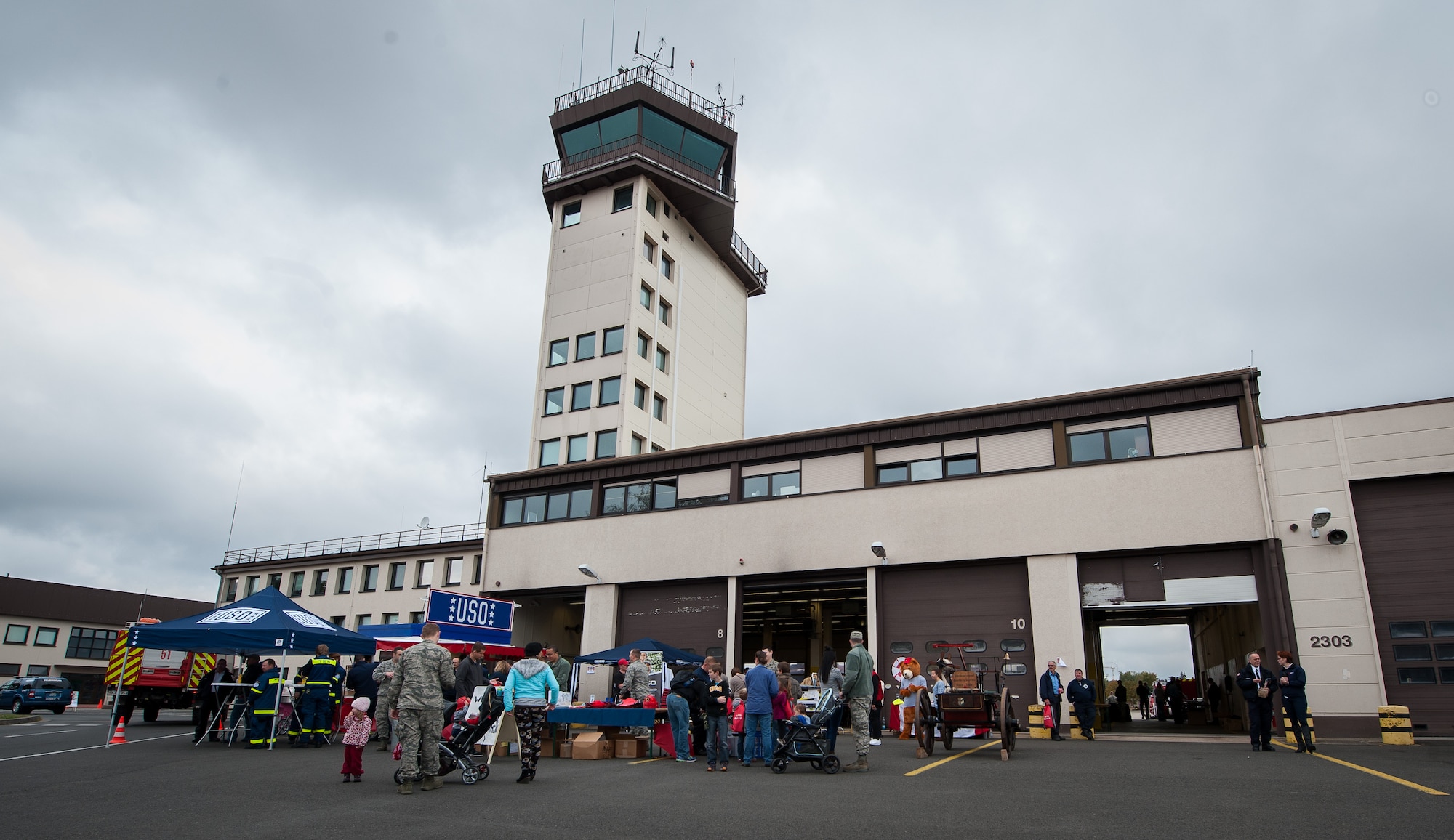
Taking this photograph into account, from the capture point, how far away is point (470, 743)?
34.7 ft

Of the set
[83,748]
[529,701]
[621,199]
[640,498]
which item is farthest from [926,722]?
[621,199]

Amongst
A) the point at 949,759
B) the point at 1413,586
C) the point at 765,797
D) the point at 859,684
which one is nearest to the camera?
the point at 765,797

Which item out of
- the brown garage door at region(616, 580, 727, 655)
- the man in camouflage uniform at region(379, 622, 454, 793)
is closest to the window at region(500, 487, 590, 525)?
the brown garage door at region(616, 580, 727, 655)

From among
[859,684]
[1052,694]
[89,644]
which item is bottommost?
[1052,694]

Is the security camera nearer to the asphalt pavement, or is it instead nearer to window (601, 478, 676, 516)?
the asphalt pavement

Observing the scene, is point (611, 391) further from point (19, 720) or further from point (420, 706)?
point (420, 706)

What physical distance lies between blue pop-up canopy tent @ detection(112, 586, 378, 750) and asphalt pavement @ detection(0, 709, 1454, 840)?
2945 millimetres

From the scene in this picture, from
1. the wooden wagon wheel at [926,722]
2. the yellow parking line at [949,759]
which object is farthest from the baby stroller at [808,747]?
the wooden wagon wheel at [926,722]

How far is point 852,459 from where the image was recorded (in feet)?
80.4

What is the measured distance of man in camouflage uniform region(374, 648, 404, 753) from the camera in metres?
9.78

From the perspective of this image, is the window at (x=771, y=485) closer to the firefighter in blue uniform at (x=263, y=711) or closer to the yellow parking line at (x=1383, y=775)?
the firefighter in blue uniform at (x=263, y=711)

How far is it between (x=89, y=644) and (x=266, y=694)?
4814cm

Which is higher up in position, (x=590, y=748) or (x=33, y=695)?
(x=590, y=748)

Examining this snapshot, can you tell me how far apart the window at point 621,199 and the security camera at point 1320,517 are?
30.4 m
